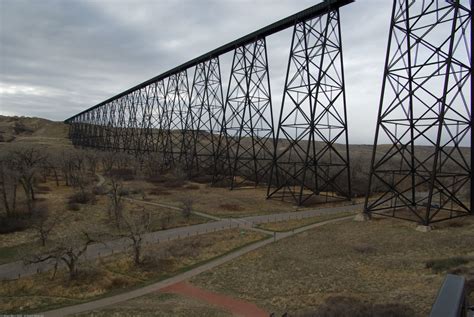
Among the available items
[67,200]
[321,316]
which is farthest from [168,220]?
[321,316]

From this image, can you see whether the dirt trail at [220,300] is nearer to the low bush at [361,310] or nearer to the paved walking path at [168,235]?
the low bush at [361,310]

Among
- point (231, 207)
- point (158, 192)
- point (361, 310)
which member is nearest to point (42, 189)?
point (158, 192)

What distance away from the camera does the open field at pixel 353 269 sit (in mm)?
11391

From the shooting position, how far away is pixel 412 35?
2003 cm

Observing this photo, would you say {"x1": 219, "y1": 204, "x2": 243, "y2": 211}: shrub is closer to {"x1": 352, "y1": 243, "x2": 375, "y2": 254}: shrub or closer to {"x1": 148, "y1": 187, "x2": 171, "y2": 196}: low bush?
{"x1": 148, "y1": 187, "x2": 171, "y2": 196}: low bush

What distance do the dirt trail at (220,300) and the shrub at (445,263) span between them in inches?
237

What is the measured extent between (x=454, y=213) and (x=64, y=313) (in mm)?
20884

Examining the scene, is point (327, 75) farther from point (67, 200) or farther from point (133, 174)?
point (133, 174)

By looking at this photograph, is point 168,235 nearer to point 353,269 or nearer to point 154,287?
point 154,287

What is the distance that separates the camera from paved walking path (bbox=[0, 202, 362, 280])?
17.3 m

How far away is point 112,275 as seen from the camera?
1614 centimetres

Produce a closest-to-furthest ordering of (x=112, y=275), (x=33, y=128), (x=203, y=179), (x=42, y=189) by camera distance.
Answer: (x=112, y=275)
(x=42, y=189)
(x=203, y=179)
(x=33, y=128)

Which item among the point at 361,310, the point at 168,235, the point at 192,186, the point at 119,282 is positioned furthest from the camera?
the point at 192,186

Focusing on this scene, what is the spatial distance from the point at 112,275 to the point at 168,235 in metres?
6.43
